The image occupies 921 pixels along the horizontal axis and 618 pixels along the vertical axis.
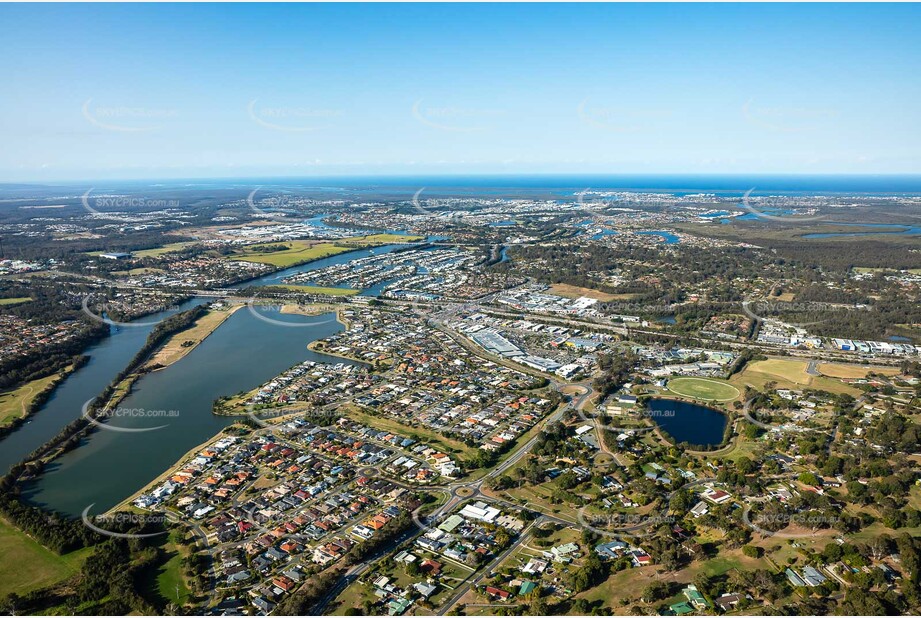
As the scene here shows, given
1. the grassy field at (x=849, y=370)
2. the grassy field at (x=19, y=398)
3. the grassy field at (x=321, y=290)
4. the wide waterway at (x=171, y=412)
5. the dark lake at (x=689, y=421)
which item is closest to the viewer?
the wide waterway at (x=171, y=412)

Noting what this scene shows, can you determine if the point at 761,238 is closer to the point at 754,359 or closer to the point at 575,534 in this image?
the point at 754,359

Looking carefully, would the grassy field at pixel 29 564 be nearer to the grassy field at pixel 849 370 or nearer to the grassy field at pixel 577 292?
the grassy field at pixel 849 370

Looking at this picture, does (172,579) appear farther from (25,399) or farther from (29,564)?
(25,399)

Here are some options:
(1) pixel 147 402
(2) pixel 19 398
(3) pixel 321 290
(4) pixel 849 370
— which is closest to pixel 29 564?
(1) pixel 147 402

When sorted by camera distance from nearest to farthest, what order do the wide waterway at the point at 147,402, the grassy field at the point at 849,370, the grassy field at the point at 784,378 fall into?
1. the wide waterway at the point at 147,402
2. the grassy field at the point at 784,378
3. the grassy field at the point at 849,370

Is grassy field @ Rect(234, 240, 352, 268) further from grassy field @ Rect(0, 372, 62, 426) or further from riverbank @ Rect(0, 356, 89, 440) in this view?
grassy field @ Rect(0, 372, 62, 426)

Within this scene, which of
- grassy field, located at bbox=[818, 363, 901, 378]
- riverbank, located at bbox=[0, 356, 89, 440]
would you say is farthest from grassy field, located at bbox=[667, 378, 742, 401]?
riverbank, located at bbox=[0, 356, 89, 440]

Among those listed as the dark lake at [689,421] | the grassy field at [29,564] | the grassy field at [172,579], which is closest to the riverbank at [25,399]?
the grassy field at [29,564]
